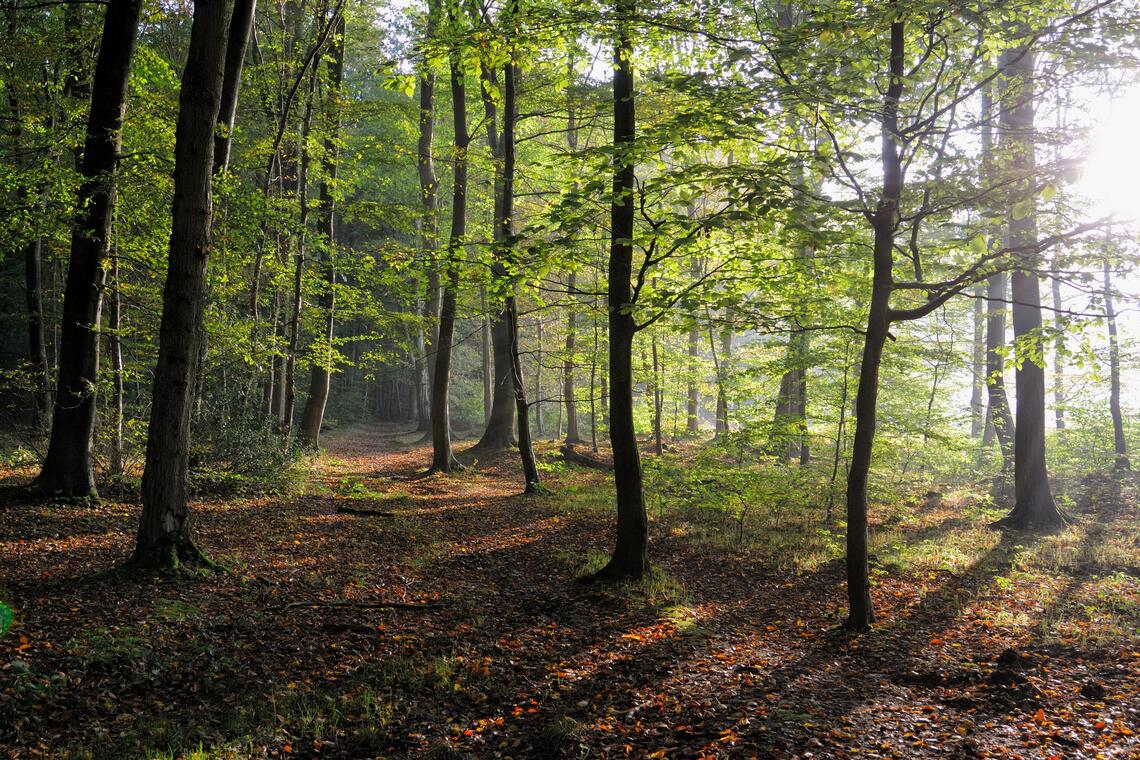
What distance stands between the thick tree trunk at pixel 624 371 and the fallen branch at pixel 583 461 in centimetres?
966

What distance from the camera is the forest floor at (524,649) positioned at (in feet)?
13.6

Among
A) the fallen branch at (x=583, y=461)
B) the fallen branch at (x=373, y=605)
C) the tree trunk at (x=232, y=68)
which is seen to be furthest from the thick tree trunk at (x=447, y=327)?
the fallen branch at (x=373, y=605)

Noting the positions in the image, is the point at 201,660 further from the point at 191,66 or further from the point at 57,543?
the point at 191,66

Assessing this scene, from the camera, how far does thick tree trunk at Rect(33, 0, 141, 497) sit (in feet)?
Answer: 26.5

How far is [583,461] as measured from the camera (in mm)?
18109

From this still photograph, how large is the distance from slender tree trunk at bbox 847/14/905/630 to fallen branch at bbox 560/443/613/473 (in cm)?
1116

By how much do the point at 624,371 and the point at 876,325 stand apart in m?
2.77

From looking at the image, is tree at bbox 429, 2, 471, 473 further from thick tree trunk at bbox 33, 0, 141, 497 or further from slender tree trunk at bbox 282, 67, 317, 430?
thick tree trunk at bbox 33, 0, 141, 497

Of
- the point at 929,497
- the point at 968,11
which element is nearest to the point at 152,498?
the point at 968,11

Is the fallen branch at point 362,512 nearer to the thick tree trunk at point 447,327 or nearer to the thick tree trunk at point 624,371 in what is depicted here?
the thick tree trunk at point 624,371

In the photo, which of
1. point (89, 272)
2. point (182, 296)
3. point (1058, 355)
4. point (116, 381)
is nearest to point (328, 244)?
point (116, 381)

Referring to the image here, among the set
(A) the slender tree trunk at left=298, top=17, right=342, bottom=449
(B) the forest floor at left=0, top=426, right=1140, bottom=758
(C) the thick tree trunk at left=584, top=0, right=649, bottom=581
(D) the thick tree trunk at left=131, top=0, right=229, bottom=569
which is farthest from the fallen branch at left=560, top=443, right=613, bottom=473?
(D) the thick tree trunk at left=131, top=0, right=229, bottom=569

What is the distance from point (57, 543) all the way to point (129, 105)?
680cm

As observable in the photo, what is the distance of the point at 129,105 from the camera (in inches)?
384
